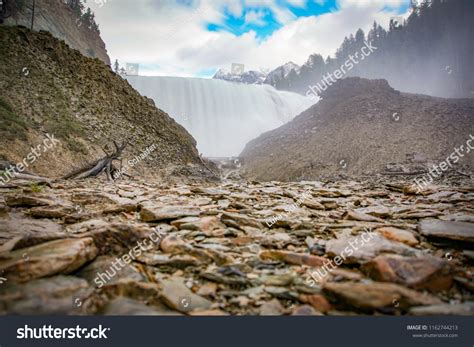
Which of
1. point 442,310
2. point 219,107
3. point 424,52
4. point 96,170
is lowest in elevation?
point 442,310

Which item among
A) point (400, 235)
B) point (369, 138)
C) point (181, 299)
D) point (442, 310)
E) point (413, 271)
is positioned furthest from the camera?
point (369, 138)

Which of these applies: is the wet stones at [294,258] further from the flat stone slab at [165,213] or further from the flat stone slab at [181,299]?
the flat stone slab at [165,213]

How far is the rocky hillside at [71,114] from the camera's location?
1141 centimetres

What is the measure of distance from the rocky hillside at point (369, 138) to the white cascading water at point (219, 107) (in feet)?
60.0

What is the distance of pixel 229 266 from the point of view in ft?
8.45

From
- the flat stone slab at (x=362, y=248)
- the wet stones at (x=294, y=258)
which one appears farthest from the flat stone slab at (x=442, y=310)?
the wet stones at (x=294, y=258)

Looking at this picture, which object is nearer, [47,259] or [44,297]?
[44,297]

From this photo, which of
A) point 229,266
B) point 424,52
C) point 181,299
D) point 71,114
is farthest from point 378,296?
point 424,52

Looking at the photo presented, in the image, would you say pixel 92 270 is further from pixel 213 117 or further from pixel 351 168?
pixel 213 117

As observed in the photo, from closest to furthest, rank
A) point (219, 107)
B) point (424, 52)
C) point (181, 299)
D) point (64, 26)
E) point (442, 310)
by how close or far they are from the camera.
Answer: point (442, 310) → point (181, 299) → point (64, 26) → point (219, 107) → point (424, 52)

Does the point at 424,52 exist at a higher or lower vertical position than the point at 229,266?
higher

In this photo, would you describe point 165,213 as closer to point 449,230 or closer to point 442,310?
point 442,310

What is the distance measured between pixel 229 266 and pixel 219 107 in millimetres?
61340

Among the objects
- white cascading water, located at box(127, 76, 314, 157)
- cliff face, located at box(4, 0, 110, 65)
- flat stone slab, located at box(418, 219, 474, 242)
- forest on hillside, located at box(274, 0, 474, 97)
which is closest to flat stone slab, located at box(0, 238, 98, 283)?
flat stone slab, located at box(418, 219, 474, 242)
